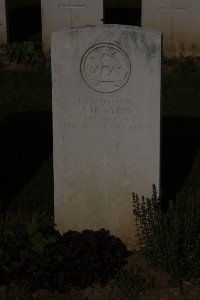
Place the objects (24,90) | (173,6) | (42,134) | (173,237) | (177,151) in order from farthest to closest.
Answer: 1. (173,6)
2. (24,90)
3. (42,134)
4. (177,151)
5. (173,237)

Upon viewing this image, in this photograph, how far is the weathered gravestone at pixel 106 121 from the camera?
5727 millimetres

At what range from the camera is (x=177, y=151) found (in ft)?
28.3

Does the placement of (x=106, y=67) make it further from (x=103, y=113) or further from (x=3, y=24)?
(x=3, y=24)

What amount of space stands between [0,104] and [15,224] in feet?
13.9

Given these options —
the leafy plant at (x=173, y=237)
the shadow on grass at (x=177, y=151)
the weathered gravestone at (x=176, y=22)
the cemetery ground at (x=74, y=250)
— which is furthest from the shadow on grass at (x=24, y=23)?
the leafy plant at (x=173, y=237)

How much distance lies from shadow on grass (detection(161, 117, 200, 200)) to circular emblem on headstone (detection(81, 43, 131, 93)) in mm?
1732

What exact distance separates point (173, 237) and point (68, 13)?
25.4ft

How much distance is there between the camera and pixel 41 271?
547 cm

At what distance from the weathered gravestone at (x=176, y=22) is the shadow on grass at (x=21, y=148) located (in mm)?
3232

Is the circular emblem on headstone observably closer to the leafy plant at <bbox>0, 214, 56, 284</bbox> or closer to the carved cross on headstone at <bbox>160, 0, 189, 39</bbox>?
the leafy plant at <bbox>0, 214, 56, 284</bbox>

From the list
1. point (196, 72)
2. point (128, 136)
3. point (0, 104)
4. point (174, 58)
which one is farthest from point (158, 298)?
point (174, 58)

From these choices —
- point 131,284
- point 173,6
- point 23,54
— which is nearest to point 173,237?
point 131,284

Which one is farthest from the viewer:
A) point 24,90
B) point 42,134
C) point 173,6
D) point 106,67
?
point 173,6

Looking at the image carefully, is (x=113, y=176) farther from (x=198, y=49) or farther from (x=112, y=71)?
(x=198, y=49)
